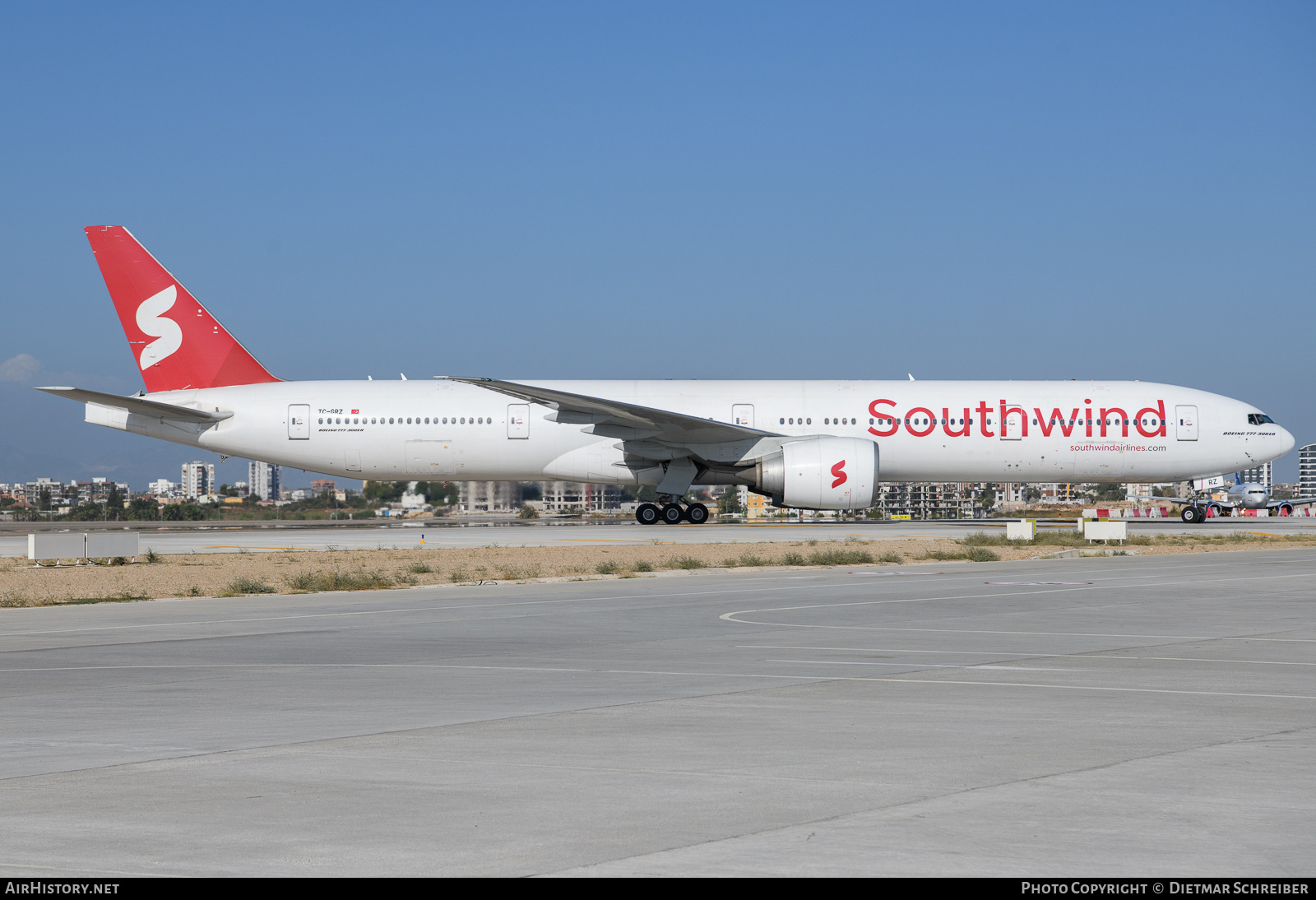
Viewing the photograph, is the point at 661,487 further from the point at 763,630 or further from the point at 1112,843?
the point at 1112,843

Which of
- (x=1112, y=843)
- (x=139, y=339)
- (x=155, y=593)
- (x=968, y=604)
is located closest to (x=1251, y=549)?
(x=968, y=604)

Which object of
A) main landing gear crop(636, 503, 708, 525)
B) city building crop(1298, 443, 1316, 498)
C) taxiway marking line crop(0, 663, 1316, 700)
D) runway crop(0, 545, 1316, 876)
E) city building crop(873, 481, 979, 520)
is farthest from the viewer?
city building crop(1298, 443, 1316, 498)

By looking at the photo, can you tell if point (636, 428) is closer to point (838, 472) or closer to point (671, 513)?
point (671, 513)

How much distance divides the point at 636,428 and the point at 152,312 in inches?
554

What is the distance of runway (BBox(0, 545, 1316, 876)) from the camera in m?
4.51

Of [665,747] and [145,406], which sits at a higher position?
[145,406]

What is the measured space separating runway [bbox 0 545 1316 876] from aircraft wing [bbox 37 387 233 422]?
20768 millimetres

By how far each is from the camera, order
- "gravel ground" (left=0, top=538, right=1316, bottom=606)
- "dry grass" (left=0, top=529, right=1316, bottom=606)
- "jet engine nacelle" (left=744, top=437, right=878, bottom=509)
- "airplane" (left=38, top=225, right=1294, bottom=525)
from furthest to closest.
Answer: "airplane" (left=38, top=225, right=1294, bottom=525), "jet engine nacelle" (left=744, top=437, right=878, bottom=509), "dry grass" (left=0, top=529, right=1316, bottom=606), "gravel ground" (left=0, top=538, right=1316, bottom=606)

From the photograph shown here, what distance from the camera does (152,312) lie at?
3600 cm

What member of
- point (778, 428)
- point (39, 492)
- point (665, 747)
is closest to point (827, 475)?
point (778, 428)

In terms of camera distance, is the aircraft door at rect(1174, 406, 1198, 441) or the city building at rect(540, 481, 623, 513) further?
the city building at rect(540, 481, 623, 513)

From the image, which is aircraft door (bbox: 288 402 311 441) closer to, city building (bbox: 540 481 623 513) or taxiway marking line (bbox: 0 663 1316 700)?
city building (bbox: 540 481 623 513)

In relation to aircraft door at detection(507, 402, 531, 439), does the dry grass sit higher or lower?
lower

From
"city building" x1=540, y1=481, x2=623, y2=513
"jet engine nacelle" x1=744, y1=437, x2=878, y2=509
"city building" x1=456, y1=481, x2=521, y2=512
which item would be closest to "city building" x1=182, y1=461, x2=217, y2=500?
"city building" x1=540, y1=481, x2=623, y2=513
